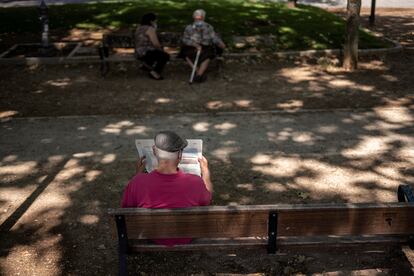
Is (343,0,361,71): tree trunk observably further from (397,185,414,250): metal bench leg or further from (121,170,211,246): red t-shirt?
(121,170,211,246): red t-shirt

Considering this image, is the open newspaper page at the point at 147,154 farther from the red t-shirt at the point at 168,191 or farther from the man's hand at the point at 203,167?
the red t-shirt at the point at 168,191

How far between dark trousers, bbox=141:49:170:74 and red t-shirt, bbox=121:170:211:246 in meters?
6.84

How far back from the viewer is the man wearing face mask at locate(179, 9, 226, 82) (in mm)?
10297

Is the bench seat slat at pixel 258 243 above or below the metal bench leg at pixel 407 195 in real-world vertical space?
below

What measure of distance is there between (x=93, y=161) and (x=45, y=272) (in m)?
2.42

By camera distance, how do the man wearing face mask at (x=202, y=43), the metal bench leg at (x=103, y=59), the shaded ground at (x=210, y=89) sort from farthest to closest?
the metal bench leg at (x=103, y=59) < the man wearing face mask at (x=202, y=43) < the shaded ground at (x=210, y=89)

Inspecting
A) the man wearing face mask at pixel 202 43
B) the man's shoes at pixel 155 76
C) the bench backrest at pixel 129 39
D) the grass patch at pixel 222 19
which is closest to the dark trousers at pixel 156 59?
the man's shoes at pixel 155 76

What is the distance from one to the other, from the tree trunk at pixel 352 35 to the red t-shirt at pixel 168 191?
7755 millimetres

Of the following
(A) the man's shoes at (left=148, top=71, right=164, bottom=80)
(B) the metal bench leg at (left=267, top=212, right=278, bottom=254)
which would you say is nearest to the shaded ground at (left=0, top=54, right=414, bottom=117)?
(A) the man's shoes at (left=148, top=71, right=164, bottom=80)

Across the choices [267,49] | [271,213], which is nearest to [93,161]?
[271,213]

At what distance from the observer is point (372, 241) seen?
3912mm

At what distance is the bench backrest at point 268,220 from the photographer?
358 centimetres

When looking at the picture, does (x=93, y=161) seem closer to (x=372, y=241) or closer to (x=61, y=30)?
(x=372, y=241)

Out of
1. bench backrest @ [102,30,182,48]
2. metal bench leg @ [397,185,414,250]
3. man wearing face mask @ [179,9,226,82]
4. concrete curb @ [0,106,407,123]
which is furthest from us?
bench backrest @ [102,30,182,48]
